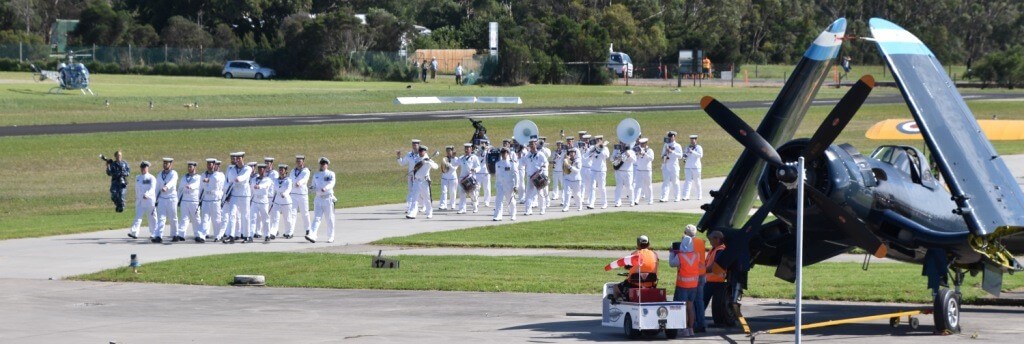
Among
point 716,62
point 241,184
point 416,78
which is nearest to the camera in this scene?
point 241,184

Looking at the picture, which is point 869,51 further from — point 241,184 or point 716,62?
point 241,184

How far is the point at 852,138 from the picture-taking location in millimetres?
67438

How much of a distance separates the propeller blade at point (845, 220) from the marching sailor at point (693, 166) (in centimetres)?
2177

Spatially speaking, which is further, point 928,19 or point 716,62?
point 928,19

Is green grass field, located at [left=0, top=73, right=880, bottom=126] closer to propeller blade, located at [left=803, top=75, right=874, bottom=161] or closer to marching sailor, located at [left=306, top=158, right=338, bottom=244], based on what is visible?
marching sailor, located at [left=306, top=158, right=338, bottom=244]

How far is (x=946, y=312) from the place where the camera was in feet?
65.8

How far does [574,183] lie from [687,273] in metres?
20.5

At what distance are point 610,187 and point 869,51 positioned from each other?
285 feet

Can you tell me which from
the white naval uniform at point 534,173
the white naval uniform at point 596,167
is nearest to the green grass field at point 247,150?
the white naval uniform at point 534,173

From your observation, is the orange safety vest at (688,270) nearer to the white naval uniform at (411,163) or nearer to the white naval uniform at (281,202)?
the white naval uniform at (281,202)

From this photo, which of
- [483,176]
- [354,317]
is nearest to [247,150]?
[483,176]

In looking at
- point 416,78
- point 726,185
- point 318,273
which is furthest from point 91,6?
point 726,185

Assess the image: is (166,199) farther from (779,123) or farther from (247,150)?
(247,150)

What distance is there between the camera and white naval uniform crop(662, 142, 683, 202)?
4238cm
